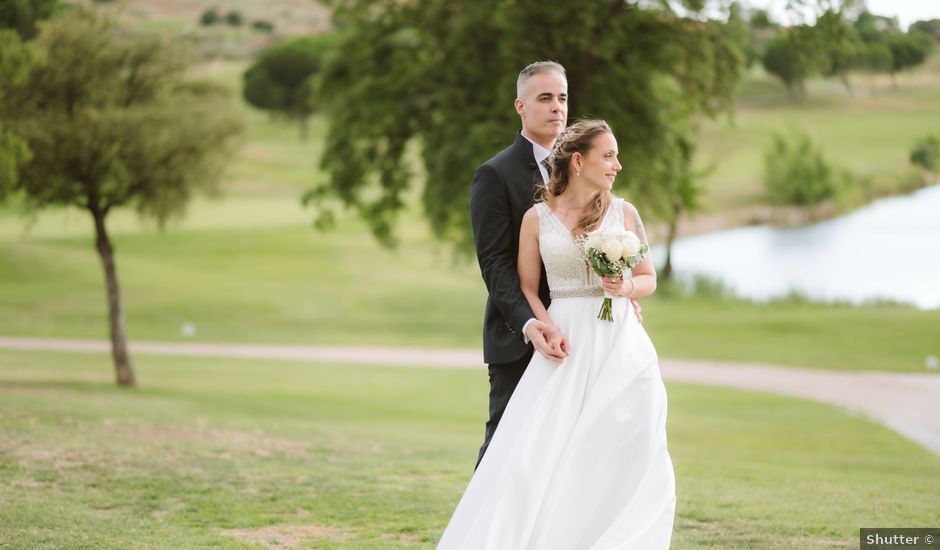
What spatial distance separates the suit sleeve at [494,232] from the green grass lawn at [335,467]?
2036 mm

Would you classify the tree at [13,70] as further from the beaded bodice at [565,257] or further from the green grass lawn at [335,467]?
the beaded bodice at [565,257]

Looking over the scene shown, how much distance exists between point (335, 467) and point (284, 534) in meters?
2.75

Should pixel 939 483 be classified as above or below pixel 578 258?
below

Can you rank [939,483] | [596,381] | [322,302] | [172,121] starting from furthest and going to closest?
[322,302] < [172,121] < [939,483] < [596,381]

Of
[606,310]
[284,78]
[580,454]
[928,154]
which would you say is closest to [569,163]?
[606,310]

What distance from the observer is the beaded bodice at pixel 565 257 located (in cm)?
504

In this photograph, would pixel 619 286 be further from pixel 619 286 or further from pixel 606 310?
pixel 606 310

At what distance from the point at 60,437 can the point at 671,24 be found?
40.3ft

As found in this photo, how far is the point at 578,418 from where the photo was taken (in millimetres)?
4965

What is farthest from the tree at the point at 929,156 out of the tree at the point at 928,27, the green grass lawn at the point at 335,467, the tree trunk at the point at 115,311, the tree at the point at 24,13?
the tree trunk at the point at 115,311

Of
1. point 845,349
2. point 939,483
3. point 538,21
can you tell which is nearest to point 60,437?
point 939,483

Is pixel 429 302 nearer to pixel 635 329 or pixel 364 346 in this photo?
pixel 364 346

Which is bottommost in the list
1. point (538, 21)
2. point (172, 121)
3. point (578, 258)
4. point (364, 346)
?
point (364, 346)

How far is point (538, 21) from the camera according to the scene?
56.8ft
